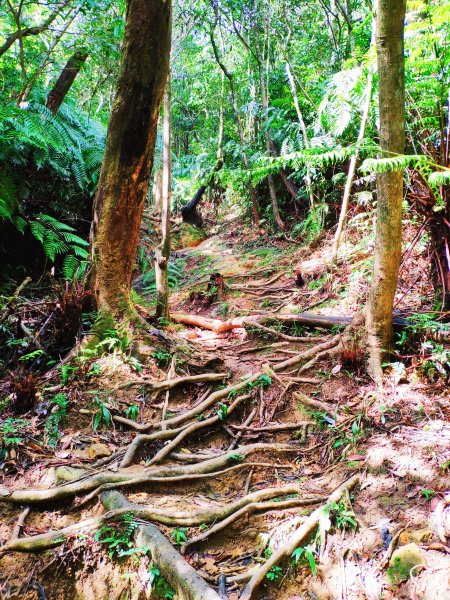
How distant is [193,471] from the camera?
10.4 feet

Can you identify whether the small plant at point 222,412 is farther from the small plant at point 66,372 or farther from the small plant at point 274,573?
the small plant at point 274,573

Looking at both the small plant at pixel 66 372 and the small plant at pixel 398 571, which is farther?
the small plant at pixel 66 372

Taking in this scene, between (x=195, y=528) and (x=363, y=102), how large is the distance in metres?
5.62

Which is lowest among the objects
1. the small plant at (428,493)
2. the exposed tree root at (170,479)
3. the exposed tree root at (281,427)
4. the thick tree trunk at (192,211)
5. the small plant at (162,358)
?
the exposed tree root at (170,479)

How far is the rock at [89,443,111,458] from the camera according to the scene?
332 centimetres

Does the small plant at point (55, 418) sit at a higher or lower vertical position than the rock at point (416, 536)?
higher

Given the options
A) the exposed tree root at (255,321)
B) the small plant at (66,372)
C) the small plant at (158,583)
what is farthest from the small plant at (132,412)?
the exposed tree root at (255,321)

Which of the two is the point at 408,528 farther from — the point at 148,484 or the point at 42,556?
the point at 42,556

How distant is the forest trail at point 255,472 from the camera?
2.38 metres

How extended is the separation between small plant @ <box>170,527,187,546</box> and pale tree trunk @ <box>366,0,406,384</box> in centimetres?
210

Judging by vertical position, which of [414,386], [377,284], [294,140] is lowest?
[414,386]

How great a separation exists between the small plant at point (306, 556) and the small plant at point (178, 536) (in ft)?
2.16

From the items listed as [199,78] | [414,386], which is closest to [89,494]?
[414,386]

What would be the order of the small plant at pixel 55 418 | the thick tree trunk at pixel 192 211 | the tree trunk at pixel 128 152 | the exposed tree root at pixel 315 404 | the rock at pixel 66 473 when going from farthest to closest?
the thick tree trunk at pixel 192 211, the tree trunk at pixel 128 152, the exposed tree root at pixel 315 404, the small plant at pixel 55 418, the rock at pixel 66 473
